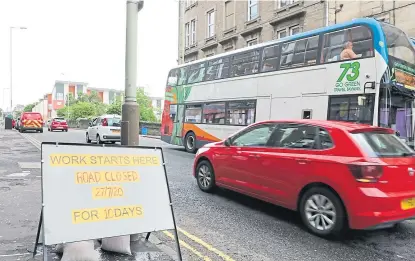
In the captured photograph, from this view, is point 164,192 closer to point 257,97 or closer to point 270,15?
point 257,97

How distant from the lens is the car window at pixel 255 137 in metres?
5.80

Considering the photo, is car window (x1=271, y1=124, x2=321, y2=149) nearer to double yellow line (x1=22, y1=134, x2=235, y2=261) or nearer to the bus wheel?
double yellow line (x1=22, y1=134, x2=235, y2=261)

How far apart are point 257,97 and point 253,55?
156 cm

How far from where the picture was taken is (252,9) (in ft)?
77.7

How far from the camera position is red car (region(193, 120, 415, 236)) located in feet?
14.2

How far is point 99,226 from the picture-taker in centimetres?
323

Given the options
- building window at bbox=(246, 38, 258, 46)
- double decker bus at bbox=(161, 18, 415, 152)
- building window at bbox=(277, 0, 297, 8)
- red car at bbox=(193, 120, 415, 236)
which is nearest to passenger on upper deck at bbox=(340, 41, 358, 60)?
double decker bus at bbox=(161, 18, 415, 152)

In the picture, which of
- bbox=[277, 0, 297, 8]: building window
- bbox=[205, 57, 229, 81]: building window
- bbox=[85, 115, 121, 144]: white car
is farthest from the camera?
bbox=[277, 0, 297, 8]: building window

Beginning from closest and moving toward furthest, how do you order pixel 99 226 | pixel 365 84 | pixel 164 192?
pixel 99 226
pixel 164 192
pixel 365 84

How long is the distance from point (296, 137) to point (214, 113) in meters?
8.23

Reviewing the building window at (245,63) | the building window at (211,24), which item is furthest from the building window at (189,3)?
the building window at (245,63)

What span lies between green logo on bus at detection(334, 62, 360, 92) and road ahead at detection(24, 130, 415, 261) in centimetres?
415

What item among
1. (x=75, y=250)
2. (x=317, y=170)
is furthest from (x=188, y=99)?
(x=75, y=250)

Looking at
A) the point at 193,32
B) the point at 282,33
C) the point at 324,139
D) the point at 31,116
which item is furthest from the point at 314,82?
the point at 31,116
